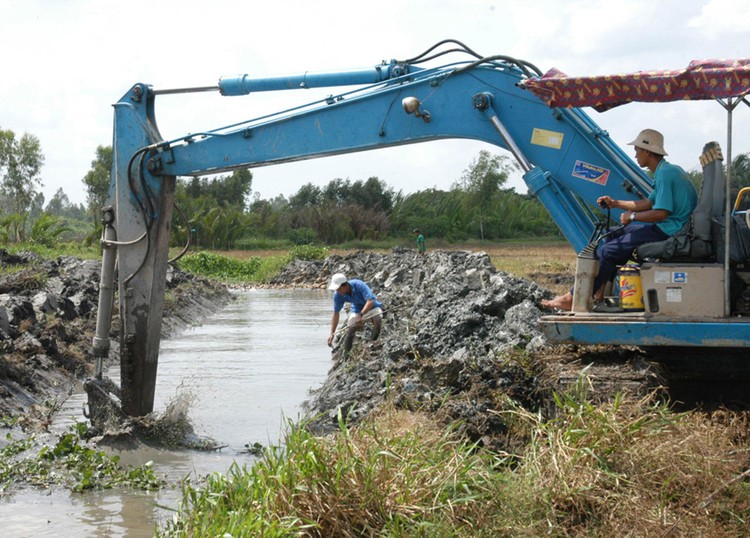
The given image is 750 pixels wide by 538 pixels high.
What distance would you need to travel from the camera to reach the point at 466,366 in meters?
8.48

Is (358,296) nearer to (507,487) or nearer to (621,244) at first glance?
(621,244)

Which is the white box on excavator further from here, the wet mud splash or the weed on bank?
the wet mud splash

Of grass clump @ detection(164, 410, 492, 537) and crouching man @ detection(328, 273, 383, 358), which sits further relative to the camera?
crouching man @ detection(328, 273, 383, 358)

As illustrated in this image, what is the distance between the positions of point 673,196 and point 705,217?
0.34 metres

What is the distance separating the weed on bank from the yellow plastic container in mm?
1058

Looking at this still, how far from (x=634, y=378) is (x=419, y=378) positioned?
2364mm

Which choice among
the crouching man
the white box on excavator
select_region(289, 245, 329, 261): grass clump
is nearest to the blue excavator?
the white box on excavator

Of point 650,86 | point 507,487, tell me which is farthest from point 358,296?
point 507,487

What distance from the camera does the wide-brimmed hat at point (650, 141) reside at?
24.3 feet

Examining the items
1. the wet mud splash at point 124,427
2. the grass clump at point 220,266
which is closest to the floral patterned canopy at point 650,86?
the wet mud splash at point 124,427

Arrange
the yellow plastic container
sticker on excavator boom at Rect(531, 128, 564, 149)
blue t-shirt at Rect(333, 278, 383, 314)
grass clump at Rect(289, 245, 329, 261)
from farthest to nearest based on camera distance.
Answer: grass clump at Rect(289, 245, 329, 261) → blue t-shirt at Rect(333, 278, 383, 314) → sticker on excavator boom at Rect(531, 128, 564, 149) → the yellow plastic container

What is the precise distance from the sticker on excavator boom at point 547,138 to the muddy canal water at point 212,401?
317 centimetres

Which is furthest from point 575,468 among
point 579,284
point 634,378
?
point 579,284

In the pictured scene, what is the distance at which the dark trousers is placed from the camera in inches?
291
